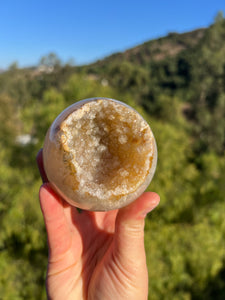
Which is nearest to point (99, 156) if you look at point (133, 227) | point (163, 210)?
point (133, 227)

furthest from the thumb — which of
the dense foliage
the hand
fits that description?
the dense foliage

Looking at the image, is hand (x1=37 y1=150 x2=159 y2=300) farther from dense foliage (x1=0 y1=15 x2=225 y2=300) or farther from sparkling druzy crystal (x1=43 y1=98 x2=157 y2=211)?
dense foliage (x1=0 y1=15 x2=225 y2=300)

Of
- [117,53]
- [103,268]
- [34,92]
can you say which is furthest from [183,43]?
[103,268]

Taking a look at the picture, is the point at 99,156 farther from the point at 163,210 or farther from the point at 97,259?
the point at 163,210

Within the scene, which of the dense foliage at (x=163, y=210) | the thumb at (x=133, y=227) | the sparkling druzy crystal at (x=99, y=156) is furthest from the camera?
the dense foliage at (x=163, y=210)

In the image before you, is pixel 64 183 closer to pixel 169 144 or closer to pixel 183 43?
pixel 169 144

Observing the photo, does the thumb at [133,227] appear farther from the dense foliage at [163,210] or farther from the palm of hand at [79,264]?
the dense foliage at [163,210]

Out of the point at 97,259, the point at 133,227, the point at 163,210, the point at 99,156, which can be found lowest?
the point at 163,210

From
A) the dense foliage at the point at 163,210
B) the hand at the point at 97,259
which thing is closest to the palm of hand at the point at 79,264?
the hand at the point at 97,259
